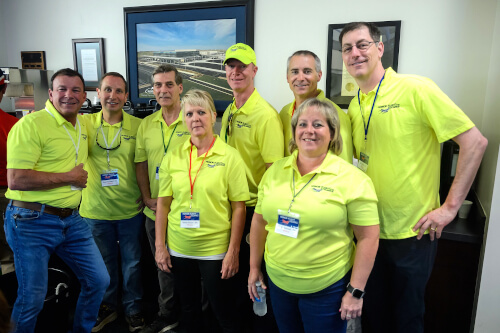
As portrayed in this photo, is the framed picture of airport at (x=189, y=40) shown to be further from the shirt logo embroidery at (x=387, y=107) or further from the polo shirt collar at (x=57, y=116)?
the shirt logo embroidery at (x=387, y=107)

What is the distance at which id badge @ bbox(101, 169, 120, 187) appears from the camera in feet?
7.20

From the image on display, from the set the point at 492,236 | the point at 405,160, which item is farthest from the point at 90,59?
the point at 492,236

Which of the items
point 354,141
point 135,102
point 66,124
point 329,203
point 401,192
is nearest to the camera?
point 329,203

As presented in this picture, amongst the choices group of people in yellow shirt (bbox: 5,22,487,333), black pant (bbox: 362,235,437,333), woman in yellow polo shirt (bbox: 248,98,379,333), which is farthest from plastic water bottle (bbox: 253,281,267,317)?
black pant (bbox: 362,235,437,333)

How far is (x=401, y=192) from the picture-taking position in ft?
5.00

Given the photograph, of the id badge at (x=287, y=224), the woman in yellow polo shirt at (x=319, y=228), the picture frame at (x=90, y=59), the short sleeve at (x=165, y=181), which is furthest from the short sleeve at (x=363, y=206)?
the picture frame at (x=90, y=59)

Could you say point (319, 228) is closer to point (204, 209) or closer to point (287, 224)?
point (287, 224)

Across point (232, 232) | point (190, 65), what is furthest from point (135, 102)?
point (232, 232)

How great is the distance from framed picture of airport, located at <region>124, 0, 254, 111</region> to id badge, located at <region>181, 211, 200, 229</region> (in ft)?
5.20

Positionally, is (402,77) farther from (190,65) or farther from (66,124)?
(190,65)

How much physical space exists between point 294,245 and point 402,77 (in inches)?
34.5

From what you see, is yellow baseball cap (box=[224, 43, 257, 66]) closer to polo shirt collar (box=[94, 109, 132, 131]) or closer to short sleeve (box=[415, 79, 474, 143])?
polo shirt collar (box=[94, 109, 132, 131])

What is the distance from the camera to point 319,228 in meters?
1.36

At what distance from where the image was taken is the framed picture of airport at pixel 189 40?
2.96 meters
